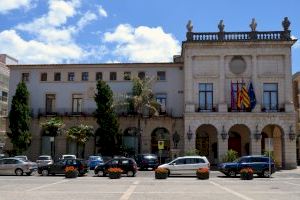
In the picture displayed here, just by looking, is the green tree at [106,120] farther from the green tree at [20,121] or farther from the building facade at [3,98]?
the building facade at [3,98]

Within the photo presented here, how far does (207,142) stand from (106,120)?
41.5 ft

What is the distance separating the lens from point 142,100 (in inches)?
2178

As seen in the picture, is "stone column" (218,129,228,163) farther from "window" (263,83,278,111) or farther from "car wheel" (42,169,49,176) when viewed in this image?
"car wheel" (42,169,49,176)

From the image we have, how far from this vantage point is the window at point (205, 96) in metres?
55.1

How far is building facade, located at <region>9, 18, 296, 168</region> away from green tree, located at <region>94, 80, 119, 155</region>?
3.24 meters

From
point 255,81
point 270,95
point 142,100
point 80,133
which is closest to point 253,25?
point 255,81

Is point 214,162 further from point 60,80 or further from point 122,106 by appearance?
point 60,80

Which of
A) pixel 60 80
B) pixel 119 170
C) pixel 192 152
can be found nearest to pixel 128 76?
pixel 60 80

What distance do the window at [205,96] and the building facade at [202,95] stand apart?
0.37 ft

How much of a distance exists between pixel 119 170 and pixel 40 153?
26629mm

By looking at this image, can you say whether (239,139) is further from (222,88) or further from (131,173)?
(131,173)

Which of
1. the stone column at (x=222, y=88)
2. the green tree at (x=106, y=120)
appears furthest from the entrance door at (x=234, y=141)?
the green tree at (x=106, y=120)

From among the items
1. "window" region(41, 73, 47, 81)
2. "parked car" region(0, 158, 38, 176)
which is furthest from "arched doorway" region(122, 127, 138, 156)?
"parked car" region(0, 158, 38, 176)

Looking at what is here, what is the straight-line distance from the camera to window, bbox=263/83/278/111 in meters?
54.7
